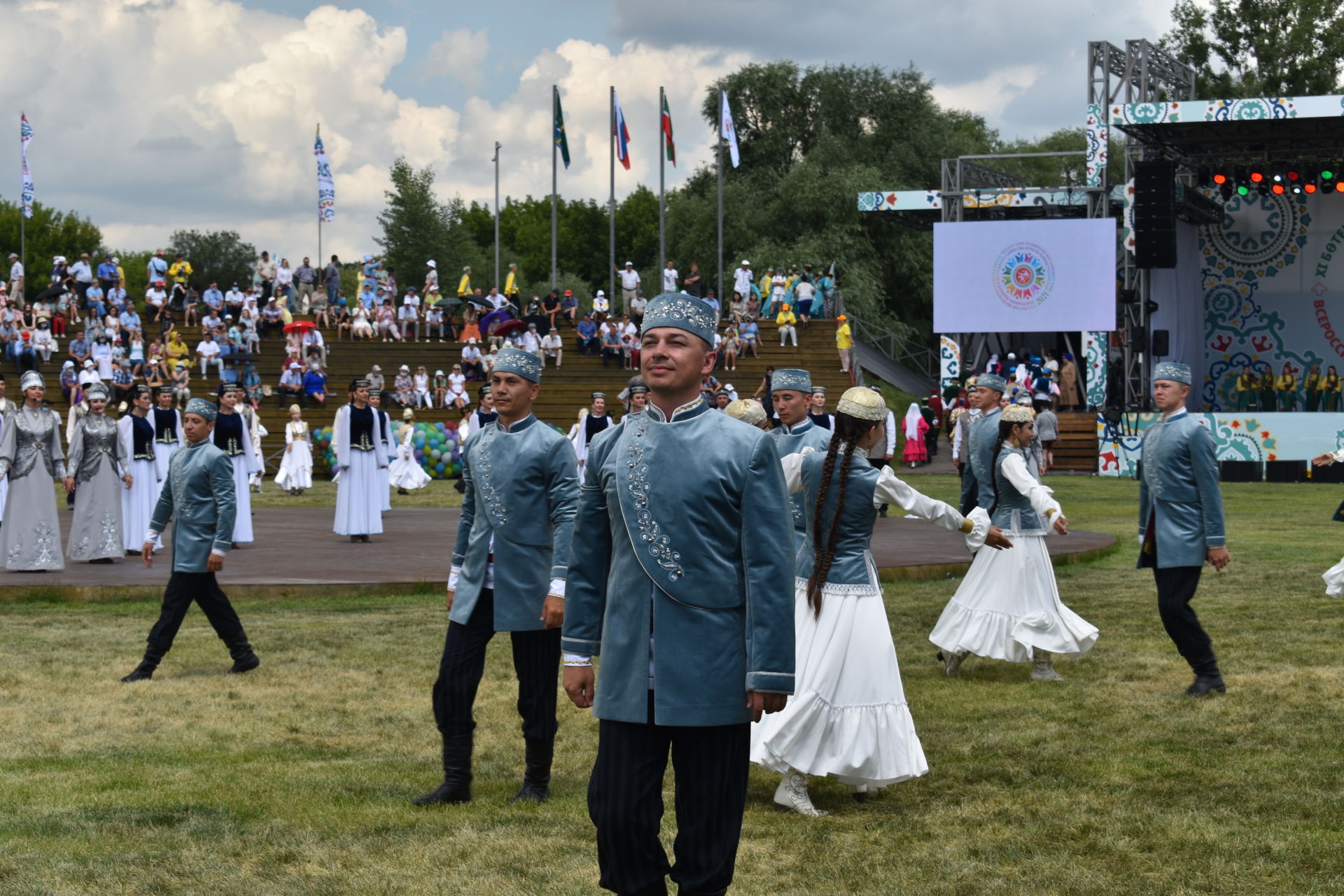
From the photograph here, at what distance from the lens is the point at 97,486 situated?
1489cm

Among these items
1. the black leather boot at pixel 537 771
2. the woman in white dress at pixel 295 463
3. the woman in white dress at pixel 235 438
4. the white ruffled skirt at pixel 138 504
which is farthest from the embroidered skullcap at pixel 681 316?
the woman in white dress at pixel 295 463

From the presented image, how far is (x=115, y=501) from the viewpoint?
15.0 meters

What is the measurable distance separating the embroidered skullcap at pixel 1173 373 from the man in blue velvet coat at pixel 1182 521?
0.02 m

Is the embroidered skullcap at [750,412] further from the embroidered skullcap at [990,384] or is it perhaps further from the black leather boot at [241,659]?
the black leather boot at [241,659]

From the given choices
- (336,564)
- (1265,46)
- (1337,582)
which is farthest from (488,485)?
(1265,46)

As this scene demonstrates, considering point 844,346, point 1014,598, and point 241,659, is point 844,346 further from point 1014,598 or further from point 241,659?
point 241,659

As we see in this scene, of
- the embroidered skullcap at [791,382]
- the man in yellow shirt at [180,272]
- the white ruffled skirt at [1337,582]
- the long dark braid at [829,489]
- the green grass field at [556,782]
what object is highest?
the man in yellow shirt at [180,272]

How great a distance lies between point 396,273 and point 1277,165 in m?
38.9

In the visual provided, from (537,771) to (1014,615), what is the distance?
4039 millimetres

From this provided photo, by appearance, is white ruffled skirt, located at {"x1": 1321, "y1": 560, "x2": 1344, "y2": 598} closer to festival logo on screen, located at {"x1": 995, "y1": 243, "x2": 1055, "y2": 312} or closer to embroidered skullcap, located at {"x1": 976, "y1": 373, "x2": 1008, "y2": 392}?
embroidered skullcap, located at {"x1": 976, "y1": 373, "x2": 1008, "y2": 392}

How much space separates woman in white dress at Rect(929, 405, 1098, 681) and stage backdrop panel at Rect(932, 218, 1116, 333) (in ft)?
85.4

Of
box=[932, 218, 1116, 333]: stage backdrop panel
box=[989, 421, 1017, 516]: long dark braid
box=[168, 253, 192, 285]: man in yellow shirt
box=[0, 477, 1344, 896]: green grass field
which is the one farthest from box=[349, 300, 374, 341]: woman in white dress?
box=[989, 421, 1017, 516]: long dark braid

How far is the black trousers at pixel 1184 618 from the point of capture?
8680 millimetres

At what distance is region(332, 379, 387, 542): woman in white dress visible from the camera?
58.2ft
